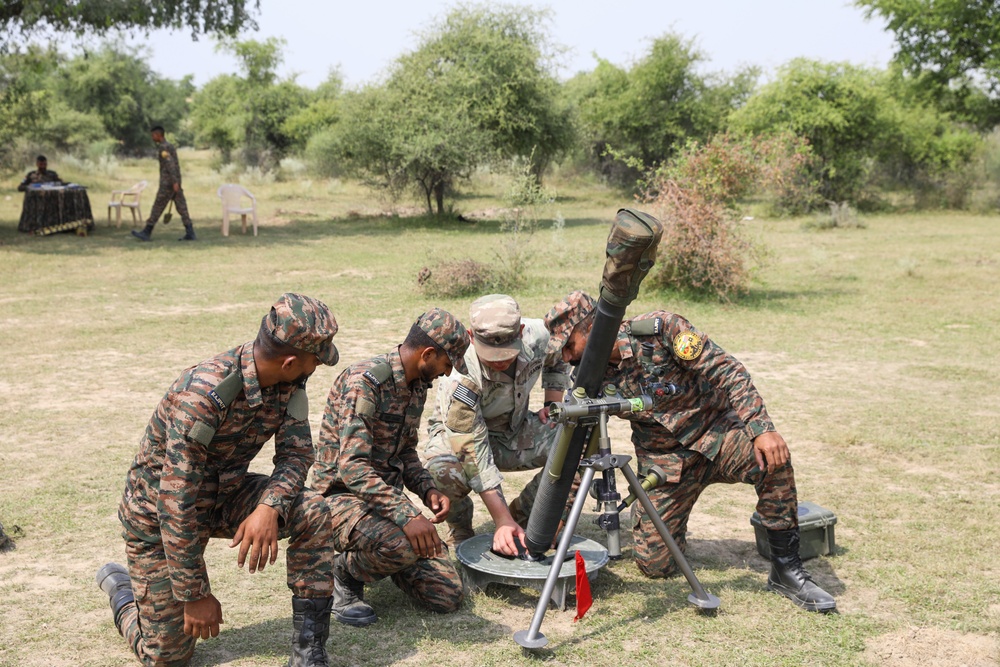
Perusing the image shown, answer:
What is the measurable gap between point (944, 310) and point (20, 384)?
403 inches


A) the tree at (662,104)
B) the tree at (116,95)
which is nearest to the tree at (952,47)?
the tree at (662,104)

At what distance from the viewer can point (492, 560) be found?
439cm

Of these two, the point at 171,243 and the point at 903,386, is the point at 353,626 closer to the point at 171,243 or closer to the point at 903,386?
the point at 903,386

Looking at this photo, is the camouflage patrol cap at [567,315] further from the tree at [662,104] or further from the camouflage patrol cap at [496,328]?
the tree at [662,104]

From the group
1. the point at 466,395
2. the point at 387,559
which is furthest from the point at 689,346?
the point at 387,559

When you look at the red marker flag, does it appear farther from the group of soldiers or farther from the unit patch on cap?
the unit patch on cap

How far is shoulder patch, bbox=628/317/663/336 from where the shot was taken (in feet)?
14.6

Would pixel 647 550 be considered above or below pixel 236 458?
below

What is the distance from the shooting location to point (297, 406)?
366cm

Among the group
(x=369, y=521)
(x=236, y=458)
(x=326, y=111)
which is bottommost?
(x=369, y=521)

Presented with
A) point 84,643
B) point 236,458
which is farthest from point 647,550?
point 84,643

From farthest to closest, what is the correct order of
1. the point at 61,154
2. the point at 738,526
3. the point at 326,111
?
the point at 326,111 < the point at 61,154 < the point at 738,526

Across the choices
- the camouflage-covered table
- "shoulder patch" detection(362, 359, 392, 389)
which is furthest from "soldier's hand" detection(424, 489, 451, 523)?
the camouflage-covered table

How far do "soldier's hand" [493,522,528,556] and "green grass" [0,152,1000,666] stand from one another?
0.79 feet
